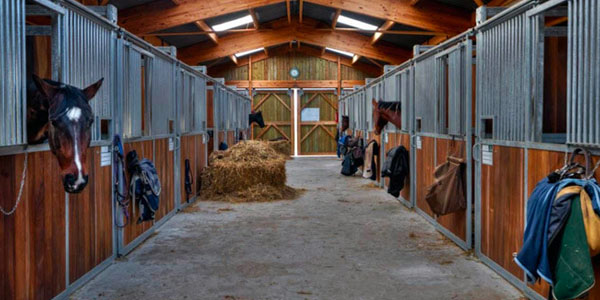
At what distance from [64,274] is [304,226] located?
2.87m

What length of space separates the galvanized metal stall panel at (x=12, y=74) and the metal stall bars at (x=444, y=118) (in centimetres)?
338

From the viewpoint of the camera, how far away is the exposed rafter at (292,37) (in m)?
14.9

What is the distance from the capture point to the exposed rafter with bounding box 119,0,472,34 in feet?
32.8

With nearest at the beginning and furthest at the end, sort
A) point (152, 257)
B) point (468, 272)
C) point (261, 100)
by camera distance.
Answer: point (468, 272) → point (152, 257) → point (261, 100)

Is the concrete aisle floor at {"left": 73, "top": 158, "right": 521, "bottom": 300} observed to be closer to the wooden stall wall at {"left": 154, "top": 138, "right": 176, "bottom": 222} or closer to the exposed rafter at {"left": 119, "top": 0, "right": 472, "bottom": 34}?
the wooden stall wall at {"left": 154, "top": 138, "right": 176, "bottom": 222}

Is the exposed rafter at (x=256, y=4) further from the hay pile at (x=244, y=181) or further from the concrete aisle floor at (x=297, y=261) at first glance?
the concrete aisle floor at (x=297, y=261)

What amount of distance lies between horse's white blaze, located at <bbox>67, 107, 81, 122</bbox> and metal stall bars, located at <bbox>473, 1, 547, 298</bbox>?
2.69 meters

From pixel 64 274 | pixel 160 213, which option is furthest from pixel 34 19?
pixel 64 274

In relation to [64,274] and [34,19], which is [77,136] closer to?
[64,274]

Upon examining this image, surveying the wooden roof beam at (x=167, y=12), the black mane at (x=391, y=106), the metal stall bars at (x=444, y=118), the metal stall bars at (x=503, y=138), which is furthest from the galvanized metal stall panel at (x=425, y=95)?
the wooden roof beam at (x=167, y=12)

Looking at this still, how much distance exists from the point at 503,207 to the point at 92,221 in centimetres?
303

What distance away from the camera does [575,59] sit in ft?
8.34

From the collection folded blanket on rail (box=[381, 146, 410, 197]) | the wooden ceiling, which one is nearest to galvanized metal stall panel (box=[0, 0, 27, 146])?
folded blanket on rail (box=[381, 146, 410, 197])

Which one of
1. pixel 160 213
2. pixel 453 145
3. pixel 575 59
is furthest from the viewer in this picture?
pixel 160 213
